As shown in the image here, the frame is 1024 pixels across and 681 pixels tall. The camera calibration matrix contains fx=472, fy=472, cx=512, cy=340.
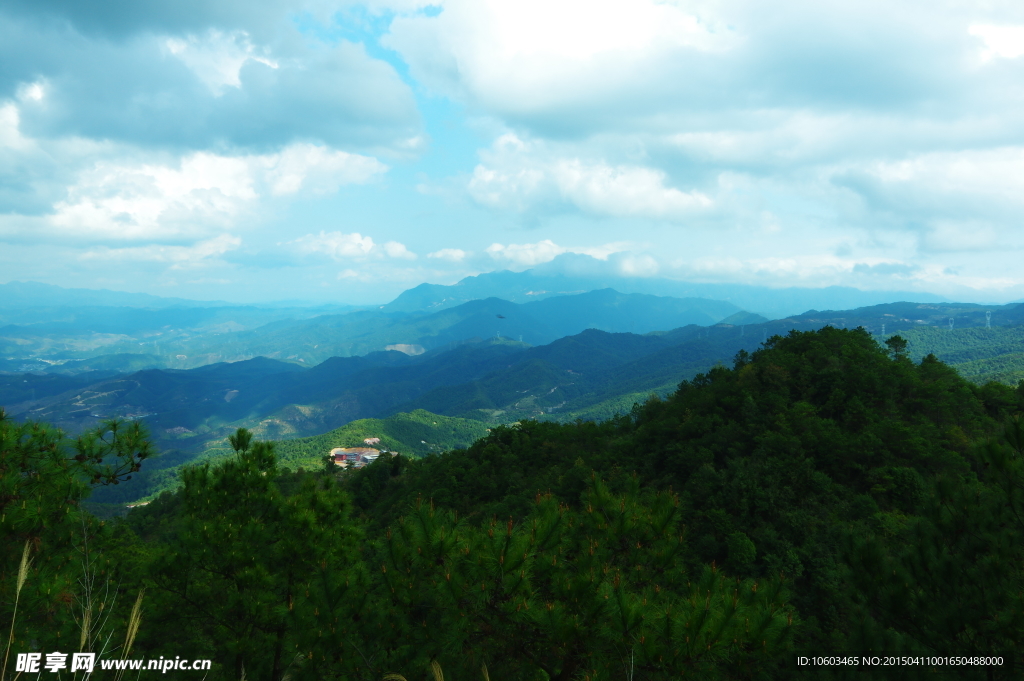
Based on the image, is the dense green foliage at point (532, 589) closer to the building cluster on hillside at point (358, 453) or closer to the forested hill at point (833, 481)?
the forested hill at point (833, 481)

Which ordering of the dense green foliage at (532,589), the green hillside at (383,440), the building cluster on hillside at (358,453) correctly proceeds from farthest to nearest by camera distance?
the green hillside at (383,440)
the building cluster on hillside at (358,453)
the dense green foliage at (532,589)

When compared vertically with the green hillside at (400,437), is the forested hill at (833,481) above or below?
above

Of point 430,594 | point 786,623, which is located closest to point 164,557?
point 430,594

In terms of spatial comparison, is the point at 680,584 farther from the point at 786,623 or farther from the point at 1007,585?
the point at 1007,585

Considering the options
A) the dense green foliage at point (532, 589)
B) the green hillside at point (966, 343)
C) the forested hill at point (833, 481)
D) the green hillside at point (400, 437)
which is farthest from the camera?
the green hillside at point (966, 343)

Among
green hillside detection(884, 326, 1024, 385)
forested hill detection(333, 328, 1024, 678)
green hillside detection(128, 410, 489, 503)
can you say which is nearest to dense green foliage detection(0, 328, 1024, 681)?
forested hill detection(333, 328, 1024, 678)

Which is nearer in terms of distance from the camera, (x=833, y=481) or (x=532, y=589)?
(x=532, y=589)

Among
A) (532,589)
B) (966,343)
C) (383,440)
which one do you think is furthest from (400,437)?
(966,343)

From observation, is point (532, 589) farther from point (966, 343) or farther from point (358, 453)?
point (966, 343)

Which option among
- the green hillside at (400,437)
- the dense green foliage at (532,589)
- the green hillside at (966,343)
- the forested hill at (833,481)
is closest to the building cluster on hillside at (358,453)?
the green hillside at (400,437)

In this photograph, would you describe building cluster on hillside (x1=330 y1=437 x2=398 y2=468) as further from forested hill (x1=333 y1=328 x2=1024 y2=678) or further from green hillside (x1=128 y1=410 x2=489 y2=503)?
forested hill (x1=333 y1=328 x2=1024 y2=678)

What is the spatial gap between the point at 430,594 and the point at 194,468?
6677 mm

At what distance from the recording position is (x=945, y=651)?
6223 millimetres

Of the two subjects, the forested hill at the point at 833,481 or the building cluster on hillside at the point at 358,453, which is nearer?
the forested hill at the point at 833,481
